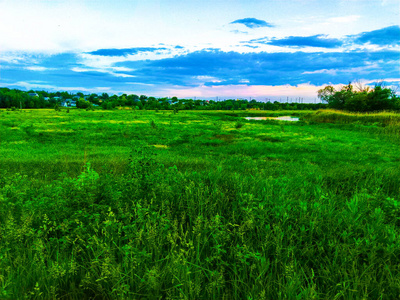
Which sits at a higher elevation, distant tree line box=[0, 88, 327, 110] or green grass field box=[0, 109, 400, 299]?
distant tree line box=[0, 88, 327, 110]

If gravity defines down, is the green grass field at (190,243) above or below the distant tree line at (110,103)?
below

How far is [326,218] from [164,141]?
15.5m

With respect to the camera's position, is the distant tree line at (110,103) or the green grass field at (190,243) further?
the distant tree line at (110,103)

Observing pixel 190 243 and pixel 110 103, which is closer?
pixel 190 243

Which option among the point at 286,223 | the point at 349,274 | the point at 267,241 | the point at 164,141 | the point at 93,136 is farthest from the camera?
the point at 93,136

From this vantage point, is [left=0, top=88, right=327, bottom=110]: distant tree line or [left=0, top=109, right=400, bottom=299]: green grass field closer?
[left=0, top=109, right=400, bottom=299]: green grass field

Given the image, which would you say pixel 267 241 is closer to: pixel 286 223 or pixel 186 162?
pixel 286 223

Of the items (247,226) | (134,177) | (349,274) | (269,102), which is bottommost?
(349,274)

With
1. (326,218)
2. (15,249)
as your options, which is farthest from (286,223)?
(15,249)

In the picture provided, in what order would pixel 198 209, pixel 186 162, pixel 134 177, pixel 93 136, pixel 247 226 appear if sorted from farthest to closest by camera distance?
pixel 93 136, pixel 186 162, pixel 134 177, pixel 198 209, pixel 247 226

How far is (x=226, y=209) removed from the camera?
4.96 metres

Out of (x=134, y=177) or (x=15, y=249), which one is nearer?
(x=15, y=249)

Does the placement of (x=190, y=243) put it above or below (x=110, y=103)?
below

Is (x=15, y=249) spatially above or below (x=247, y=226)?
below
